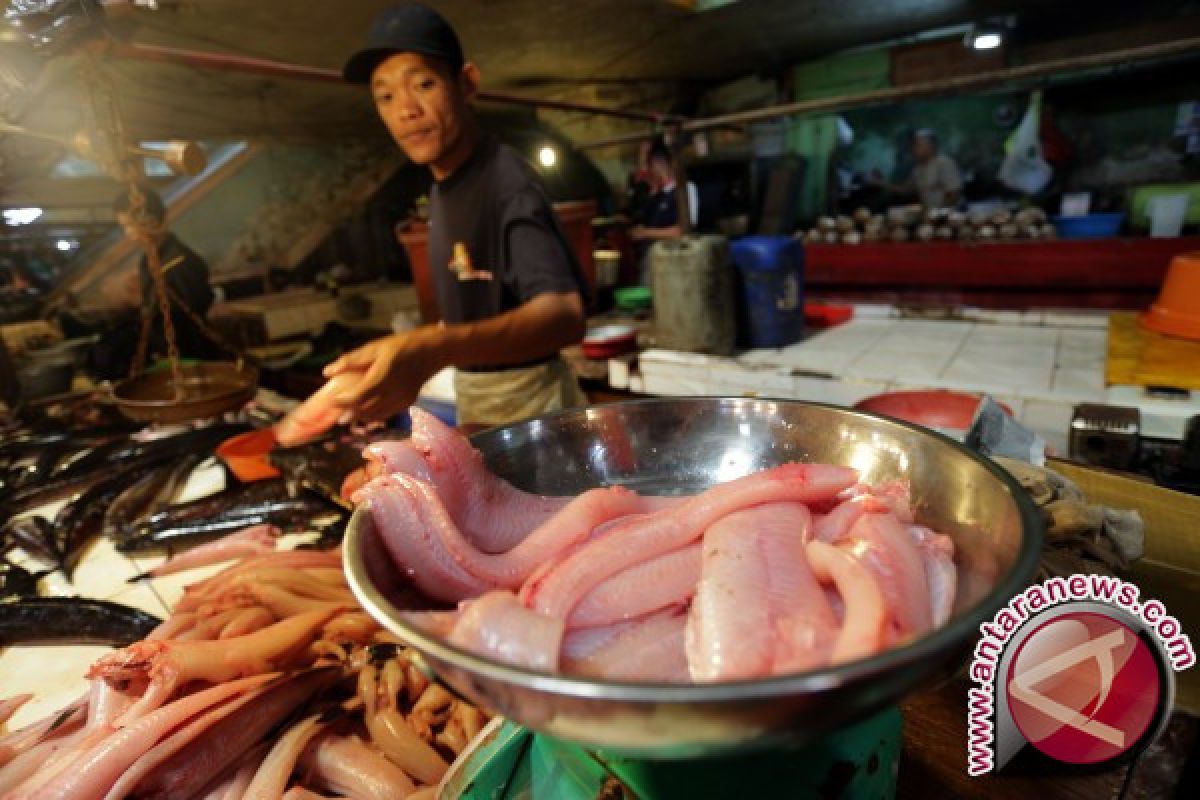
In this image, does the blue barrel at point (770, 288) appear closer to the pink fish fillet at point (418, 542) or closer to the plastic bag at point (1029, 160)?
the pink fish fillet at point (418, 542)

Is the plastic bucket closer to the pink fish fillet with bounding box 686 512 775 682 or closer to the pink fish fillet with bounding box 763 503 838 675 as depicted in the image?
the pink fish fillet with bounding box 763 503 838 675

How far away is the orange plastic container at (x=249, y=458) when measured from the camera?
402 centimetres

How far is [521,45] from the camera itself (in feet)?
27.0

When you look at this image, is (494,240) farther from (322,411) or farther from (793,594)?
(793,594)

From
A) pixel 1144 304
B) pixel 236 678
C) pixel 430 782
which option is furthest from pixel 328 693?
pixel 1144 304

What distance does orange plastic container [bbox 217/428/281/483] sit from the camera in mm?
4016

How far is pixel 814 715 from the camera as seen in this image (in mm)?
725

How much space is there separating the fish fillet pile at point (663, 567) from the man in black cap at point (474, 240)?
119 cm

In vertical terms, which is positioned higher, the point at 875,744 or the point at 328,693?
the point at 875,744

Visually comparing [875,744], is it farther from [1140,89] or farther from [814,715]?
[1140,89]

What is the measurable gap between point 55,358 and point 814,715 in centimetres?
1053

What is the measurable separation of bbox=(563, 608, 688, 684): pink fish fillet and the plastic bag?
492 inches

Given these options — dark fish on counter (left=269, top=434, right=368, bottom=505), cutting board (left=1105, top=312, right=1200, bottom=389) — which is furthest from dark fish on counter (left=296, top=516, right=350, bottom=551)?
cutting board (left=1105, top=312, right=1200, bottom=389)

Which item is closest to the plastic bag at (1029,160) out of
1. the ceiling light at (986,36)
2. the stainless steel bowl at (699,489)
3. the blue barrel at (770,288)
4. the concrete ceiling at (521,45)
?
the concrete ceiling at (521,45)
